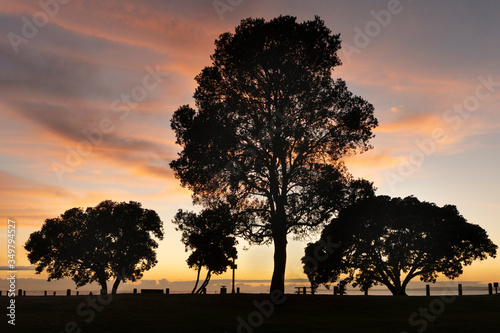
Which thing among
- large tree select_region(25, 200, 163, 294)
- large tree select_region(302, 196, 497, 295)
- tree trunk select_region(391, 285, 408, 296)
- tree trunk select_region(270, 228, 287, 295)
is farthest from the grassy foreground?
large tree select_region(25, 200, 163, 294)

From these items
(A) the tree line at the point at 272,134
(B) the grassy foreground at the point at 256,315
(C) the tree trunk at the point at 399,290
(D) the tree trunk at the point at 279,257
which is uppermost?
(A) the tree line at the point at 272,134

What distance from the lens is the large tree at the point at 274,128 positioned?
98.8ft

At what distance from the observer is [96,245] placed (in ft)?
215

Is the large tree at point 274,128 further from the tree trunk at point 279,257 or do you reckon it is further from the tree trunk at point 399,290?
the tree trunk at point 399,290

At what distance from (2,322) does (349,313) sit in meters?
18.2

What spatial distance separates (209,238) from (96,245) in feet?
116

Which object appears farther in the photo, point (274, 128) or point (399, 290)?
point (399, 290)

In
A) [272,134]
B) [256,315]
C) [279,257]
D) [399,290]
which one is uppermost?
[272,134]

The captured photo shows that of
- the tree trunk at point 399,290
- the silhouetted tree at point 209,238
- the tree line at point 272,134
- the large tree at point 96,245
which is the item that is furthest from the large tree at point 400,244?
the large tree at point 96,245

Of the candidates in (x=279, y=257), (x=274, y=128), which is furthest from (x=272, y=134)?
(x=279, y=257)

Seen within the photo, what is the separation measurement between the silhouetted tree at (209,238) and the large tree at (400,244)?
11100 mm

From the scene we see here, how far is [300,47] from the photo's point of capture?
3077cm

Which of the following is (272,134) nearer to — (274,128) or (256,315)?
(274,128)

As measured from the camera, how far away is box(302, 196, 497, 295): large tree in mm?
46031
